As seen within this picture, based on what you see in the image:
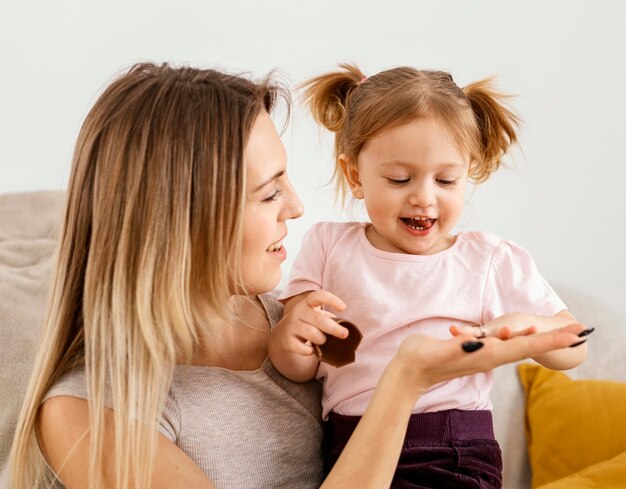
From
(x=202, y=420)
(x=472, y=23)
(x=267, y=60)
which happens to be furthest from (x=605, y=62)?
(x=202, y=420)

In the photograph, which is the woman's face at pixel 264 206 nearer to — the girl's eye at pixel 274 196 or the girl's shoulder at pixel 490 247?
the girl's eye at pixel 274 196

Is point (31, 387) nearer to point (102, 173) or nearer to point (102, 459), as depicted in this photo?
point (102, 459)

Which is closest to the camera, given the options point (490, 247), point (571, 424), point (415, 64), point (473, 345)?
point (473, 345)

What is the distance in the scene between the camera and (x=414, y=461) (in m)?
1.48

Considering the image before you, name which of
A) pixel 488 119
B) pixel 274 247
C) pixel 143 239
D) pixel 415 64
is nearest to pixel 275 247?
pixel 274 247

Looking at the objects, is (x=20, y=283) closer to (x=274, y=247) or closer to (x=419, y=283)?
(x=274, y=247)

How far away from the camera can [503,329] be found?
3.89 ft

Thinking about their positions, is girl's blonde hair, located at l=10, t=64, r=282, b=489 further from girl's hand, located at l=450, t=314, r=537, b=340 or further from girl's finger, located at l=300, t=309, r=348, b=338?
girl's hand, located at l=450, t=314, r=537, b=340

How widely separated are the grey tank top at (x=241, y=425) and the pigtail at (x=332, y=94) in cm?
51

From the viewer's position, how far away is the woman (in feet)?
4.22

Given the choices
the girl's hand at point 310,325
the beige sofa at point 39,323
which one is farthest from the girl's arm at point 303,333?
the beige sofa at point 39,323

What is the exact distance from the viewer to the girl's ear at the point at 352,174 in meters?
1.65

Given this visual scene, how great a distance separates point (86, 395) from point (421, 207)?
0.61m

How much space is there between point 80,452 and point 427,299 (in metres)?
0.61
